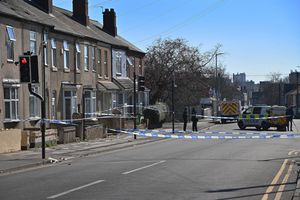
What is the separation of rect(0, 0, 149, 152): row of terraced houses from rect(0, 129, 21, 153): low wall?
4 centimetres

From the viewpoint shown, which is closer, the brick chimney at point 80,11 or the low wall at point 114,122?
the low wall at point 114,122

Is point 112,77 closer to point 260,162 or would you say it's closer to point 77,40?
point 77,40

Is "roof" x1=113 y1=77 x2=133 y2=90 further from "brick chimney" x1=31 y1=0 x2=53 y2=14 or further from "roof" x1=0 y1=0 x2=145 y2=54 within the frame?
"brick chimney" x1=31 y1=0 x2=53 y2=14

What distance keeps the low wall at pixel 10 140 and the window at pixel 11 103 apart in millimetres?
3392

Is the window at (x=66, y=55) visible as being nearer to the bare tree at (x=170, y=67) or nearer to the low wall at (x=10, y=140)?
the low wall at (x=10, y=140)

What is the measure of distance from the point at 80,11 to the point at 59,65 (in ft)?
33.7

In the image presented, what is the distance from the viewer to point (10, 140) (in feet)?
68.9

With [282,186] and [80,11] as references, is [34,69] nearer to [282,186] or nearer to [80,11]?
[282,186]

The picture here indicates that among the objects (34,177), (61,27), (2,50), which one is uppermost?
(61,27)

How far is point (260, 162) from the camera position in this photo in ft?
52.1

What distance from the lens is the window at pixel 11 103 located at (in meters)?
24.6

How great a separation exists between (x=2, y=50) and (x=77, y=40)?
399 inches

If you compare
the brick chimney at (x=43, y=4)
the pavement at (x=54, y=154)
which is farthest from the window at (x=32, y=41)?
the brick chimney at (x=43, y=4)

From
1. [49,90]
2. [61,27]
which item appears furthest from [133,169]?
[61,27]
